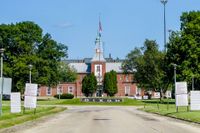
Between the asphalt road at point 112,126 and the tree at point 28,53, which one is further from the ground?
the tree at point 28,53

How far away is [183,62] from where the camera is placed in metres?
80.8

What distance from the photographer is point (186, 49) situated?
8194 centimetres

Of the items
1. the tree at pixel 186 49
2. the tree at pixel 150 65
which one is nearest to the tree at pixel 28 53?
the tree at pixel 150 65

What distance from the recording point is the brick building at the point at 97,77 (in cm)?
16300

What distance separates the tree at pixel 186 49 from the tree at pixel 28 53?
2579cm

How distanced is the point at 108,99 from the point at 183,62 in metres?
20.5

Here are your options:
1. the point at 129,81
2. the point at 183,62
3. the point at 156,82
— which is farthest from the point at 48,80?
the point at 129,81

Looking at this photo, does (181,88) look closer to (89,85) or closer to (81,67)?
(89,85)

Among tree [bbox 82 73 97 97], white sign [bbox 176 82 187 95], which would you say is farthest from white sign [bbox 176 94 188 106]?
tree [bbox 82 73 97 97]

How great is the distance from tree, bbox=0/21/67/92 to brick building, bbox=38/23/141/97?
49955 millimetres

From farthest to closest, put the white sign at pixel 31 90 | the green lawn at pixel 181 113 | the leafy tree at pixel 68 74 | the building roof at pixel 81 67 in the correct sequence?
the building roof at pixel 81 67 → the leafy tree at pixel 68 74 → the white sign at pixel 31 90 → the green lawn at pixel 181 113

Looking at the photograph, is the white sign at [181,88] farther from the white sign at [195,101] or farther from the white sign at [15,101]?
the white sign at [15,101]

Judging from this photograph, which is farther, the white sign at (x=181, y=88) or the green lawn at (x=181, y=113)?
the white sign at (x=181, y=88)

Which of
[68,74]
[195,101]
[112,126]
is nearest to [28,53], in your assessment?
[68,74]
